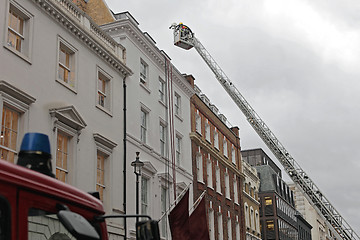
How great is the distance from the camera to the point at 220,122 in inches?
1550

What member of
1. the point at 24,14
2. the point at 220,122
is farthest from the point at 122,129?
the point at 220,122

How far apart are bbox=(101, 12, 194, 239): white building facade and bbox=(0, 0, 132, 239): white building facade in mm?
1180

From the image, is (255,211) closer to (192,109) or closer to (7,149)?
(192,109)

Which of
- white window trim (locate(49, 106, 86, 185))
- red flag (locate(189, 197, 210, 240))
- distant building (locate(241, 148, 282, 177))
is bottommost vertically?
red flag (locate(189, 197, 210, 240))

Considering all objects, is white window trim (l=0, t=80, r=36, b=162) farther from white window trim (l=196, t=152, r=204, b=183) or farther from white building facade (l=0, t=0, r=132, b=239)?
white window trim (l=196, t=152, r=204, b=183)

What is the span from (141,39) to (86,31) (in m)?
5.80

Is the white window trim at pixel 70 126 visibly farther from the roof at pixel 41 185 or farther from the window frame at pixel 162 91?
the roof at pixel 41 185

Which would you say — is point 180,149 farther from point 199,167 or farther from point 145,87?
point 145,87

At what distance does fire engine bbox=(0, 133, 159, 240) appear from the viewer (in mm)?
4152

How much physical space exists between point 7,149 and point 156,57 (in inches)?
547

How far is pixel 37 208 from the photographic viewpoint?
4.48 metres

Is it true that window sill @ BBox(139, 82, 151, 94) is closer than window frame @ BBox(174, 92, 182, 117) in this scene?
Yes

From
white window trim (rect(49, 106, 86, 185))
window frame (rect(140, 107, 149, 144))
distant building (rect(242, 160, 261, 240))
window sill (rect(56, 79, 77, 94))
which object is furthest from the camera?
distant building (rect(242, 160, 261, 240))

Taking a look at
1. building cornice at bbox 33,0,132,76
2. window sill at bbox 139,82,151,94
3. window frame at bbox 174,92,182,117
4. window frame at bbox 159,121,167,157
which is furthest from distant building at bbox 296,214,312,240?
building cornice at bbox 33,0,132,76
